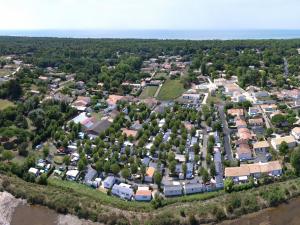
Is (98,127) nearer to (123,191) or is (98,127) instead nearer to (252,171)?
(123,191)

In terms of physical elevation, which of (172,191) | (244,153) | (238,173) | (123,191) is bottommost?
(123,191)

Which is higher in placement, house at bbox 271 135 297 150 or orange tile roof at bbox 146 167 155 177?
house at bbox 271 135 297 150

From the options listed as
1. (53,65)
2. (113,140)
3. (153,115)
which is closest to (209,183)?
(113,140)

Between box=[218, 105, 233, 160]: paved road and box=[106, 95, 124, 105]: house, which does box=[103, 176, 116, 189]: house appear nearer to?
box=[218, 105, 233, 160]: paved road

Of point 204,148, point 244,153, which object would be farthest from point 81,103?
point 244,153

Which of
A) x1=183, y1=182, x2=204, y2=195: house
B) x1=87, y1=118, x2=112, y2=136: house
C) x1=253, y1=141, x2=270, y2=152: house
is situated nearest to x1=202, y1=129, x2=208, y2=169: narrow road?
x1=183, y1=182, x2=204, y2=195: house

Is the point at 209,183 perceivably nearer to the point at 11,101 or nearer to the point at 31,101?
the point at 31,101

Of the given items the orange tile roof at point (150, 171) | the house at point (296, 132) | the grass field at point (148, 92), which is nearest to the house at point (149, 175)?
the orange tile roof at point (150, 171)
